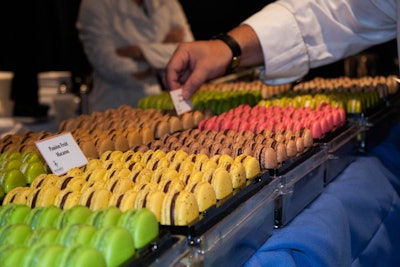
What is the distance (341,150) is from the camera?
169 centimetres

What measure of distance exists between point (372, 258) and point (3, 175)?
0.95m

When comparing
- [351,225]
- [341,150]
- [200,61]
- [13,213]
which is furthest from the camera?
[200,61]

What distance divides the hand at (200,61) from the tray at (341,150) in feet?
1.48

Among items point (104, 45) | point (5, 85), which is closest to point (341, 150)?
point (5, 85)

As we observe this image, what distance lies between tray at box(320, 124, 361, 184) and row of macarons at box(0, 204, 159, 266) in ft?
2.71

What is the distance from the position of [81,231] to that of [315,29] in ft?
4.75

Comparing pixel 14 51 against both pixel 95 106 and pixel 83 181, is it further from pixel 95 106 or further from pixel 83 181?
pixel 83 181

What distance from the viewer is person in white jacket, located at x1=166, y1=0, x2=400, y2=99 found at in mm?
1913

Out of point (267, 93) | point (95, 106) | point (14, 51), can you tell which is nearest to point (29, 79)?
point (95, 106)

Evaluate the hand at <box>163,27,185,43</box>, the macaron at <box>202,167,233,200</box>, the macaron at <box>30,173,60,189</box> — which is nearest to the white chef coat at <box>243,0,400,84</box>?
the macaron at <box>202,167,233,200</box>

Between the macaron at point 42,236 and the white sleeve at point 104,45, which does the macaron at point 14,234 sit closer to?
the macaron at point 42,236

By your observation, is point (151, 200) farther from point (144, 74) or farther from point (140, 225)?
point (144, 74)

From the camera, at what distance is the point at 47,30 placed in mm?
5961

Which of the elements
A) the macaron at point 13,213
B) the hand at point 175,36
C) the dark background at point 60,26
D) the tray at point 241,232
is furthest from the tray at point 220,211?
the dark background at point 60,26
